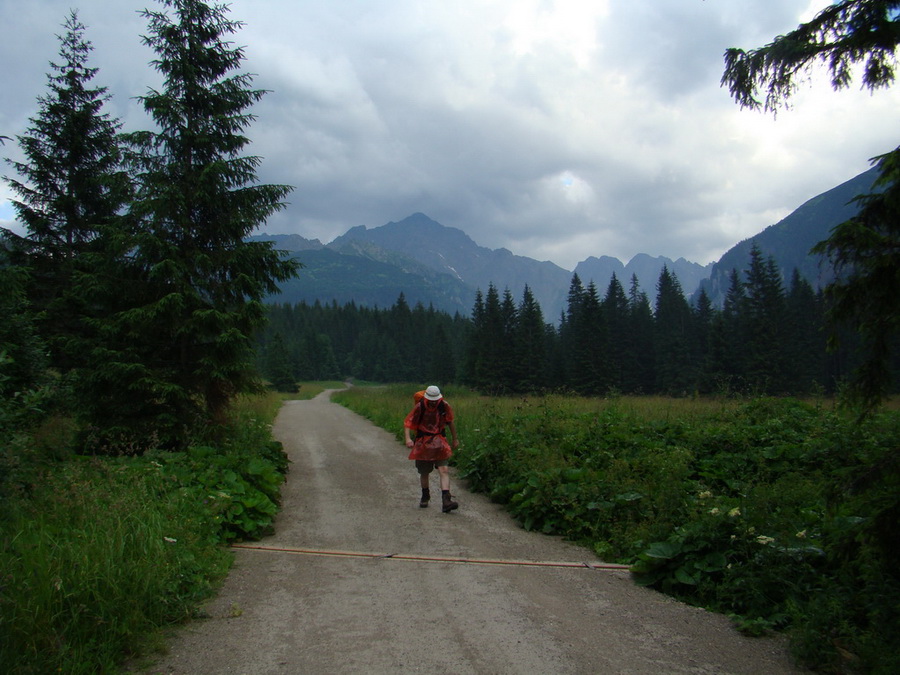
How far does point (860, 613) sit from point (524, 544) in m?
3.34

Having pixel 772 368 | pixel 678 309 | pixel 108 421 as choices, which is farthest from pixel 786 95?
pixel 678 309

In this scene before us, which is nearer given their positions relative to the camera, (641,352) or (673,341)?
(673,341)

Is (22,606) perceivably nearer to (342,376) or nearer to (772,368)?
(772,368)

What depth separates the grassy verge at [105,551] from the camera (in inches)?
133

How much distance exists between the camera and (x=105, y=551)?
13.6 ft

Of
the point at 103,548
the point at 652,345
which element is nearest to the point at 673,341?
the point at 652,345

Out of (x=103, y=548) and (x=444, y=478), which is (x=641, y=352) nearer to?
(x=444, y=478)

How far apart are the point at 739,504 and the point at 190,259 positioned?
31.9ft

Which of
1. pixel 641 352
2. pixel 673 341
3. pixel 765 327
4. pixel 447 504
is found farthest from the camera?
pixel 641 352

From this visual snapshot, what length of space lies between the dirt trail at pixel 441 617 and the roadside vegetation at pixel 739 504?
13.1 inches

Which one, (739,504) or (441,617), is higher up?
(739,504)

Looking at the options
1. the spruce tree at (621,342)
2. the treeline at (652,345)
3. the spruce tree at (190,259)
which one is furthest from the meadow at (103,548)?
the spruce tree at (621,342)

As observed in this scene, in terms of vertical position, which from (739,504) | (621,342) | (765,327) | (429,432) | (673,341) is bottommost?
(739,504)

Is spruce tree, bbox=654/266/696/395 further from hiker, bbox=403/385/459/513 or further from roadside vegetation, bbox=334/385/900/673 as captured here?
hiker, bbox=403/385/459/513
